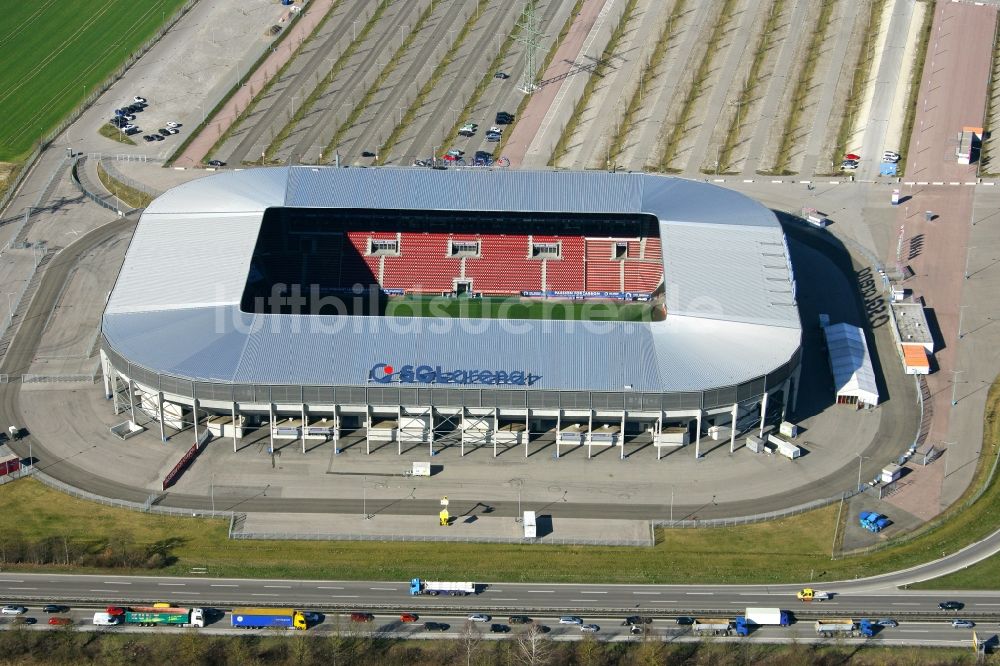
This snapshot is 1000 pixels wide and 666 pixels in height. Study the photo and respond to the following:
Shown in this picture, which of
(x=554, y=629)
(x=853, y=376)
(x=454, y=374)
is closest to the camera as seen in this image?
(x=554, y=629)

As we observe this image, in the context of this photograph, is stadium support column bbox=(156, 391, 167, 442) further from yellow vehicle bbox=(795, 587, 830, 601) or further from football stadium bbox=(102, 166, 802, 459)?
yellow vehicle bbox=(795, 587, 830, 601)

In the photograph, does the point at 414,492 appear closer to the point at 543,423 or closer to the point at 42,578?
the point at 543,423

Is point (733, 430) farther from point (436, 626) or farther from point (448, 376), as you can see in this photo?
point (436, 626)

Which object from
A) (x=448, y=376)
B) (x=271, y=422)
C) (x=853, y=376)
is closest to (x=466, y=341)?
(x=448, y=376)

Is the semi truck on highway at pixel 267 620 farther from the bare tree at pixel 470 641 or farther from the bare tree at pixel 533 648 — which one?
the bare tree at pixel 533 648

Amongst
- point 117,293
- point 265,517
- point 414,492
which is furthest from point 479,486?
point 117,293

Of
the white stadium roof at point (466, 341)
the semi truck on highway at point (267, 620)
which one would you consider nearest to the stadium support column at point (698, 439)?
the white stadium roof at point (466, 341)

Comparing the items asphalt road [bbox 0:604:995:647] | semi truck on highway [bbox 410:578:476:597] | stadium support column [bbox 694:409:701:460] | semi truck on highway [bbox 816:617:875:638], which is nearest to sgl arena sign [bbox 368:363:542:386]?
stadium support column [bbox 694:409:701:460]

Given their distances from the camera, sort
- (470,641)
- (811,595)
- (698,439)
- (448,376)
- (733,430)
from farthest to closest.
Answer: (733,430) < (698,439) < (448,376) < (811,595) < (470,641)
